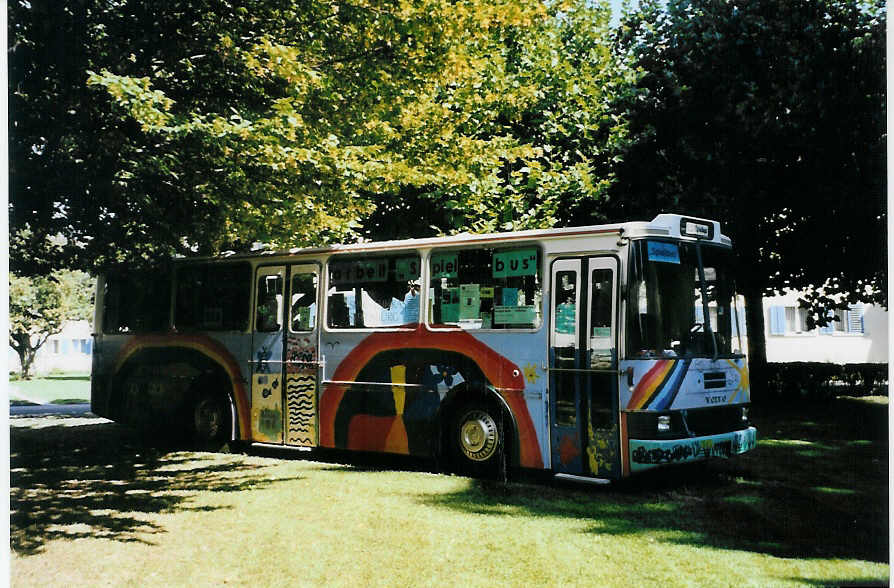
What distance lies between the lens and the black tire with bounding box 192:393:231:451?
1165 centimetres

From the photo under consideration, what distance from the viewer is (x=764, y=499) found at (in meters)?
7.90

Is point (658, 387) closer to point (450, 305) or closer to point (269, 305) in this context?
point (450, 305)

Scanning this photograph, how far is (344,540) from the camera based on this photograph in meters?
6.57

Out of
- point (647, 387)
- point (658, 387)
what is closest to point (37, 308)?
point (647, 387)

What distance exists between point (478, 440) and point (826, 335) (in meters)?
3.65

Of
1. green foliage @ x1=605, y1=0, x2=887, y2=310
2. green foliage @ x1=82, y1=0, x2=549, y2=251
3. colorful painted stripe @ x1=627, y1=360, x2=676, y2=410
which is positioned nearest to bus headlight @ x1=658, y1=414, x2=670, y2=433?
colorful painted stripe @ x1=627, y1=360, x2=676, y2=410

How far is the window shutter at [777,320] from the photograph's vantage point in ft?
31.1

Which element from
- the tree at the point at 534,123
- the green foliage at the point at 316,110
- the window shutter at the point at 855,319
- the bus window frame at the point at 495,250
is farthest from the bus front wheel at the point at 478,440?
the tree at the point at 534,123

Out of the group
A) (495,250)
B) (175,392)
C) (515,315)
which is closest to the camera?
(515,315)

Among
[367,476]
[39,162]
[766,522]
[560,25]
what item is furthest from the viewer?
[560,25]

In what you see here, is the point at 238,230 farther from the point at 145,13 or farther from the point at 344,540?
the point at 344,540

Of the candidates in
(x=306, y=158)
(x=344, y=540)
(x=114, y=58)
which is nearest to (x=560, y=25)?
(x=306, y=158)

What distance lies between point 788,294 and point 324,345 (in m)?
5.33

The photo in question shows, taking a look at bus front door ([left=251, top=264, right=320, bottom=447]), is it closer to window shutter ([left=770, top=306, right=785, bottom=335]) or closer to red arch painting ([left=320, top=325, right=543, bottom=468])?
red arch painting ([left=320, top=325, right=543, bottom=468])
